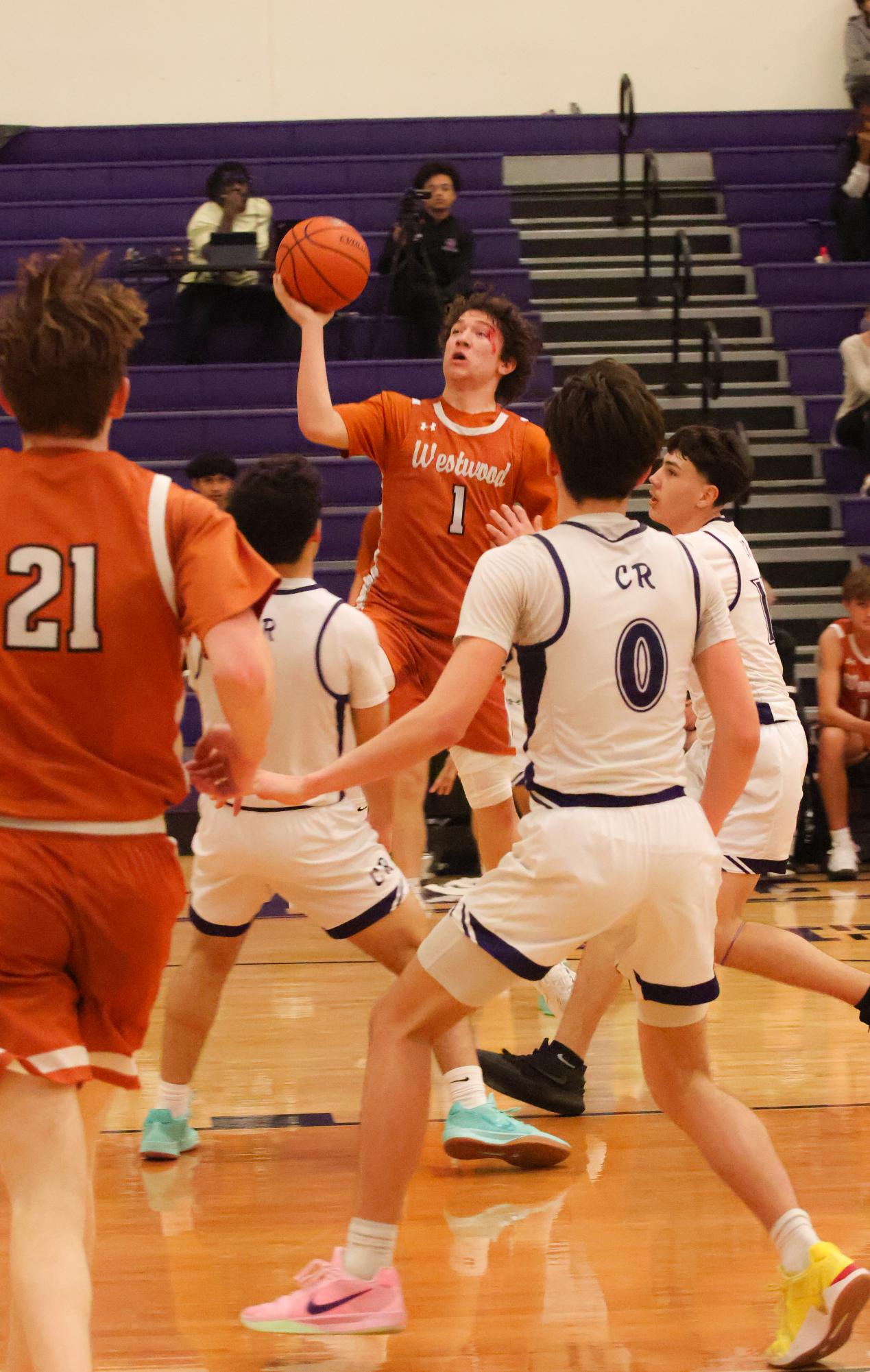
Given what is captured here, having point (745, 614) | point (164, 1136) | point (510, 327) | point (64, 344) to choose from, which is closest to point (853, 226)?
point (510, 327)

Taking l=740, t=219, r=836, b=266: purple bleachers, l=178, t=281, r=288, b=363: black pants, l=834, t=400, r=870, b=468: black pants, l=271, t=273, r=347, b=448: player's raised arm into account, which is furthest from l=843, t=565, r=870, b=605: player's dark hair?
l=740, t=219, r=836, b=266: purple bleachers

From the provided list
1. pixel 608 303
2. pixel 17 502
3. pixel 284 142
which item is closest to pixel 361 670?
pixel 17 502

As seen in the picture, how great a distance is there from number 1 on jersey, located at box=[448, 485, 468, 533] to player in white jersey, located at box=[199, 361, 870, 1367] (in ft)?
6.21

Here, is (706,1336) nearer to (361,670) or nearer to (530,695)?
(530,695)

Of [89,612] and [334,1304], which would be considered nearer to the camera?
[89,612]

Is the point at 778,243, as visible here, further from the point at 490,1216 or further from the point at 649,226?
the point at 490,1216

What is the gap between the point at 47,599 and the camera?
1906 millimetres

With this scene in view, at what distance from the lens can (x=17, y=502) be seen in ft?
6.33

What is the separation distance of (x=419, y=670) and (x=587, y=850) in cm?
213

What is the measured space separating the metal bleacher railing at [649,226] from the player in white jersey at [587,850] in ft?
27.3

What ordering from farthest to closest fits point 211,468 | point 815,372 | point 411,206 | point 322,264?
point 815,372, point 411,206, point 211,468, point 322,264

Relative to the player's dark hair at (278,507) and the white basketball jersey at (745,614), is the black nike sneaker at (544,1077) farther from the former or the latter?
the player's dark hair at (278,507)

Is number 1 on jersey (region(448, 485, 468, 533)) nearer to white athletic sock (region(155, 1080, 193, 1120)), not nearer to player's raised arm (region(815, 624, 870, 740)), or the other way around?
white athletic sock (region(155, 1080, 193, 1120))

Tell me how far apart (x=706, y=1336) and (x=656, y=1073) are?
1.49ft
